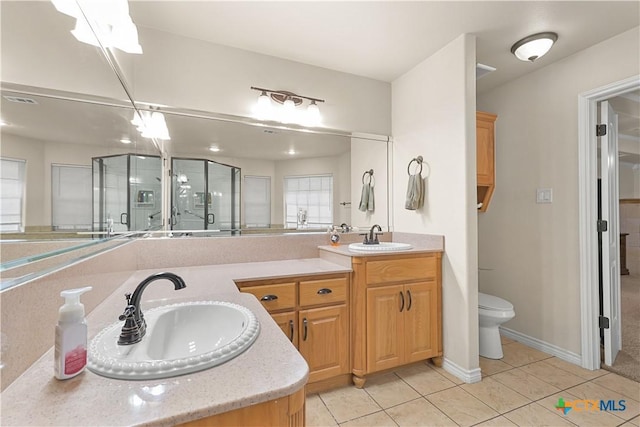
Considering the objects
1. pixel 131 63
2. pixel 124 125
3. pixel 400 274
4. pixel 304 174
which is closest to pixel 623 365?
pixel 400 274

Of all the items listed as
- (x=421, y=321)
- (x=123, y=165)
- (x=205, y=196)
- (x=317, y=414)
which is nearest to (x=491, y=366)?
(x=421, y=321)

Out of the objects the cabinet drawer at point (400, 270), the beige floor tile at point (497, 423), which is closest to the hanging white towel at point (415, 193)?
the cabinet drawer at point (400, 270)

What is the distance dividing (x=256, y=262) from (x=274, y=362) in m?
1.50

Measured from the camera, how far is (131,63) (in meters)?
1.74

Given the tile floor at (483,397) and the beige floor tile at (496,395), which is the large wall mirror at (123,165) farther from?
the beige floor tile at (496,395)

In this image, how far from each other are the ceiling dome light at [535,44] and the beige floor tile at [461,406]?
2.38 m

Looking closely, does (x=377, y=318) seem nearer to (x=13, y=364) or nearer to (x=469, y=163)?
(x=469, y=163)

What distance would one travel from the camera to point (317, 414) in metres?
1.65

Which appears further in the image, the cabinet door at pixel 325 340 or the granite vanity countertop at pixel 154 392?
the cabinet door at pixel 325 340

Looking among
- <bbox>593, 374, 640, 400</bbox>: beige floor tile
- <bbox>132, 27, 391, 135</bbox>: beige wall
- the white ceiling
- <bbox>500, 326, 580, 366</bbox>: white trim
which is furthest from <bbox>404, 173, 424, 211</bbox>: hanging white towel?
<bbox>593, 374, 640, 400</bbox>: beige floor tile

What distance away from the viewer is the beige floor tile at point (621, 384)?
180cm

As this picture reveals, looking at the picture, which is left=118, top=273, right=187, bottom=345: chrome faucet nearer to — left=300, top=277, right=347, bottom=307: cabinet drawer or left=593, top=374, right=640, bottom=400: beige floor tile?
left=300, top=277, right=347, bottom=307: cabinet drawer

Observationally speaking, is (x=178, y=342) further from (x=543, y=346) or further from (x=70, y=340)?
(x=543, y=346)

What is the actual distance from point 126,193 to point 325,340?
4.56ft
